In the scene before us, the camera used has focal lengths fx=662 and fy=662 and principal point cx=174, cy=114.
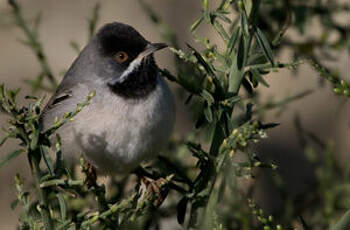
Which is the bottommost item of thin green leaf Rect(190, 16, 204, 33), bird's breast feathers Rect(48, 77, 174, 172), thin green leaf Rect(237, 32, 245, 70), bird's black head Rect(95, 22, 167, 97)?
bird's breast feathers Rect(48, 77, 174, 172)

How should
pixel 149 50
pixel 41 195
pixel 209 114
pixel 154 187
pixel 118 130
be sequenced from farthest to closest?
pixel 149 50, pixel 118 130, pixel 154 187, pixel 209 114, pixel 41 195

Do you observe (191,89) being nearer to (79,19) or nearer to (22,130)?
(22,130)

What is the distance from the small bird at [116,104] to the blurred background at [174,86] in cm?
149

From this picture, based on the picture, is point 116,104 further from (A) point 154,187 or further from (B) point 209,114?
(B) point 209,114

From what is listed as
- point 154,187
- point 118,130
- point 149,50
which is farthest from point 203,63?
point 149,50

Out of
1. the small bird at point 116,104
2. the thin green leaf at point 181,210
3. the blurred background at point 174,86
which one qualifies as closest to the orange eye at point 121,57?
the small bird at point 116,104

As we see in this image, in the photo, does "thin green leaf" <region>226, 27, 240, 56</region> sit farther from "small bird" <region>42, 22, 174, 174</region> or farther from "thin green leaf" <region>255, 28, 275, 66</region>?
"small bird" <region>42, 22, 174, 174</region>

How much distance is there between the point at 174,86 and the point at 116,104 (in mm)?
3338

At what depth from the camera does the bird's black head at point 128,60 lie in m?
3.76

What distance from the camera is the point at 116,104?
3604mm

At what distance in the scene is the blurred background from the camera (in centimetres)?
700

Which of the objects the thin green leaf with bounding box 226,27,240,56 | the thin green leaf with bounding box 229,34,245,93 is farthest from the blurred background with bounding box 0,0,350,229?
the thin green leaf with bounding box 226,27,240,56

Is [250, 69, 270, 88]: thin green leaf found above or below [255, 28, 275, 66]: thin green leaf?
below

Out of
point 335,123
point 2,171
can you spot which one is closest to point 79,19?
point 2,171
